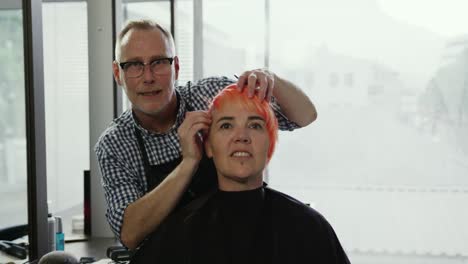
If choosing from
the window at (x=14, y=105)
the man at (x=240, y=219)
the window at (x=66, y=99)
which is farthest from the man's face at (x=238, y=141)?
the window at (x=66, y=99)

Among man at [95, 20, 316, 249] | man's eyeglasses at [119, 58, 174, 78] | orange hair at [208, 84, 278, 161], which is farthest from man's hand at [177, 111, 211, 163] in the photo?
man's eyeglasses at [119, 58, 174, 78]

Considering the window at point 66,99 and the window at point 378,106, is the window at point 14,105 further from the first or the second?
the window at point 378,106

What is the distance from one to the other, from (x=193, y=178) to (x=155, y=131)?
21cm

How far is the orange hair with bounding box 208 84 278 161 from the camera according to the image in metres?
1.64

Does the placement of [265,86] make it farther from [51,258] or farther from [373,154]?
[373,154]

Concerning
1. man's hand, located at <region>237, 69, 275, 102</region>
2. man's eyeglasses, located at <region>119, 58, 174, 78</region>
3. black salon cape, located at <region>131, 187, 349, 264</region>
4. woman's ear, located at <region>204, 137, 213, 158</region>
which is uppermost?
man's eyeglasses, located at <region>119, 58, 174, 78</region>

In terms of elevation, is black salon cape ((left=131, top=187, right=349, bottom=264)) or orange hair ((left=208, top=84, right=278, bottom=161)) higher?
orange hair ((left=208, top=84, right=278, bottom=161))

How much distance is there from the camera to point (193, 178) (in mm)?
1778

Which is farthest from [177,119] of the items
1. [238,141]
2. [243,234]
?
[243,234]

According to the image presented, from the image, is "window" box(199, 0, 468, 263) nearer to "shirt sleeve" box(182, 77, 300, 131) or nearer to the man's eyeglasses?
"shirt sleeve" box(182, 77, 300, 131)

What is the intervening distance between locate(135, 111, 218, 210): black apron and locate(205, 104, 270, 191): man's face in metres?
0.12

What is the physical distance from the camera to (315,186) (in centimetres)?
492

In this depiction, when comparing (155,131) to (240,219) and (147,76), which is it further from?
(240,219)

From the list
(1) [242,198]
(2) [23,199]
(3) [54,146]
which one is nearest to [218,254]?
(1) [242,198]
